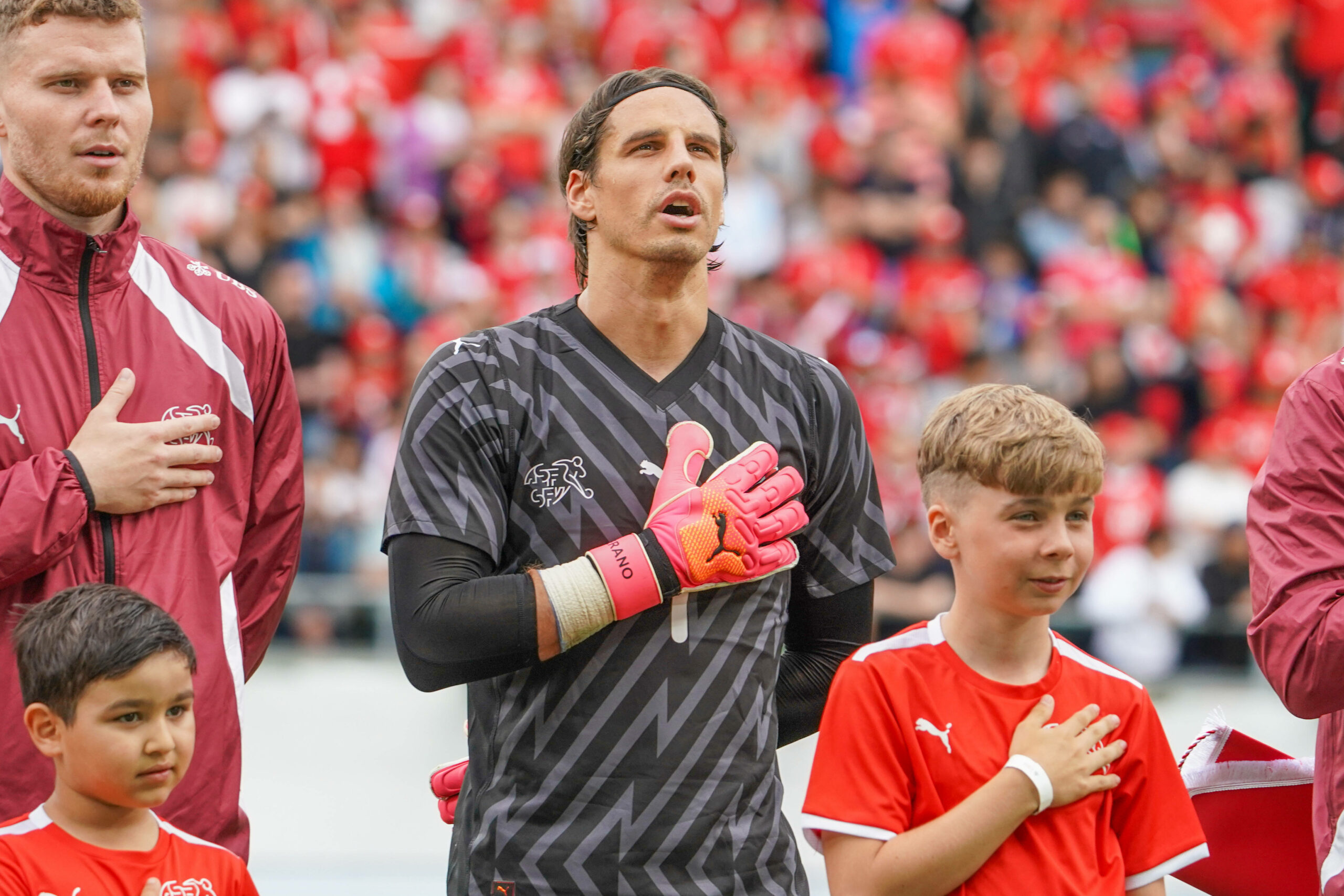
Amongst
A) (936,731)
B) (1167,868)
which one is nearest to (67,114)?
(936,731)

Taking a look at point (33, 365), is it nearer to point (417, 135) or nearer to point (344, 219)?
point (344, 219)

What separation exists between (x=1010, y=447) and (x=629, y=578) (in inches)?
25.1

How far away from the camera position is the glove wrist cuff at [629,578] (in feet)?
8.61

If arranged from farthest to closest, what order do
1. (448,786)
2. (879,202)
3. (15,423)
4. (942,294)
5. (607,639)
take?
(879,202), (942,294), (448,786), (15,423), (607,639)

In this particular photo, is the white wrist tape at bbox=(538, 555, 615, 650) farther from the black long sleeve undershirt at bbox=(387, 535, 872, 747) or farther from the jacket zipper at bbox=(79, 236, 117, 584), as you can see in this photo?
the jacket zipper at bbox=(79, 236, 117, 584)

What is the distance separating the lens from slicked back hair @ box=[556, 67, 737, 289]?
3.05 m

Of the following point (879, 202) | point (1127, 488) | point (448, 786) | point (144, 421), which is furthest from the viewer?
point (879, 202)

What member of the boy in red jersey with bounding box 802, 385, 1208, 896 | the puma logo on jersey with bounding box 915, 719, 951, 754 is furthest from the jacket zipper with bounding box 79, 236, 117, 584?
the puma logo on jersey with bounding box 915, 719, 951, 754

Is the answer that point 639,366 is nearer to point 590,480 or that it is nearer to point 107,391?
point 590,480

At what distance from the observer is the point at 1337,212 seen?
11.5 m

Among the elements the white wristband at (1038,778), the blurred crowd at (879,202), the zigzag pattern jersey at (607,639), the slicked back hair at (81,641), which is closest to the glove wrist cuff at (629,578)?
the zigzag pattern jersey at (607,639)

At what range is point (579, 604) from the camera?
2621mm

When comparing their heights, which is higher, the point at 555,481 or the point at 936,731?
the point at 555,481

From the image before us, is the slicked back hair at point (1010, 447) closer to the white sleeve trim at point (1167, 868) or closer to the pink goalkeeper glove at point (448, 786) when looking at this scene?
the white sleeve trim at point (1167, 868)
